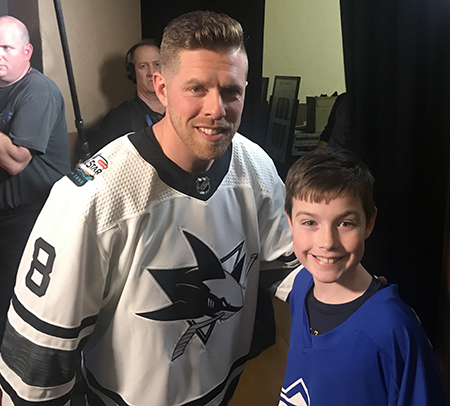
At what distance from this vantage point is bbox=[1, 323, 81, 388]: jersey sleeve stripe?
2.96 feet

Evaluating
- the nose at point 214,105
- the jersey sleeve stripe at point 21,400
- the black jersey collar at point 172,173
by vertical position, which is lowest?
the jersey sleeve stripe at point 21,400

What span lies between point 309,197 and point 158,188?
1.00 feet

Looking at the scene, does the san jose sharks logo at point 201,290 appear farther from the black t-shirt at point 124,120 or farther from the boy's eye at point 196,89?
the black t-shirt at point 124,120

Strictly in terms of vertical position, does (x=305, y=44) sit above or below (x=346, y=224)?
above

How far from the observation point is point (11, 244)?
1.06m

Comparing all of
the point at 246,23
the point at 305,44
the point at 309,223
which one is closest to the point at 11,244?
the point at 309,223

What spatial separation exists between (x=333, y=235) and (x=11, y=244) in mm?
733

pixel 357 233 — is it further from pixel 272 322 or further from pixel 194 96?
pixel 272 322

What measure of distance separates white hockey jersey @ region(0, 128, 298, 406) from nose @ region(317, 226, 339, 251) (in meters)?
0.27

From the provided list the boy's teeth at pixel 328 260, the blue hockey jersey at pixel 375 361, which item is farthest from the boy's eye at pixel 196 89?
the blue hockey jersey at pixel 375 361

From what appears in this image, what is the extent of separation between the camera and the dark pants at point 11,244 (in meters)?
1.05

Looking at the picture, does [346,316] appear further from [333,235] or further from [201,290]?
[201,290]

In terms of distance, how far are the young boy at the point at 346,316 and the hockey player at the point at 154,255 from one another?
20 centimetres

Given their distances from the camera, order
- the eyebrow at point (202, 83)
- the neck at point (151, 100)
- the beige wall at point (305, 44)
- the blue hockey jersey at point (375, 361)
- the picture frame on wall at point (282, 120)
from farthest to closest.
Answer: the beige wall at point (305, 44) < the picture frame on wall at point (282, 120) < the neck at point (151, 100) < the eyebrow at point (202, 83) < the blue hockey jersey at point (375, 361)
